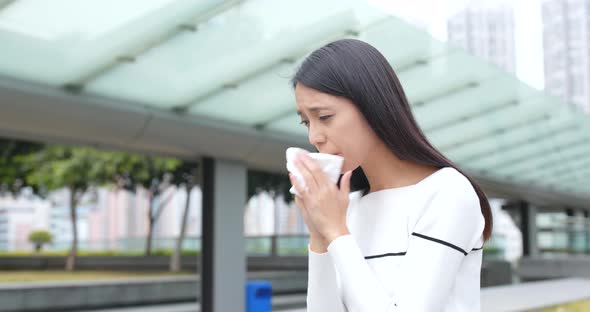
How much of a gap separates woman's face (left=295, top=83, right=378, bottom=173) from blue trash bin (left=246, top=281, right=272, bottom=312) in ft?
24.1

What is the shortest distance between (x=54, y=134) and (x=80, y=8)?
7.10 feet

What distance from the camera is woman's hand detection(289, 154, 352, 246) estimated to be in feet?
4.14

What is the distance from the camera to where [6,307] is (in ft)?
46.2

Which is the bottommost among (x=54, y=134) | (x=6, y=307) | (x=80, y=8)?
(x=6, y=307)

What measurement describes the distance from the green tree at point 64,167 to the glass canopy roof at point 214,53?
46.8 ft

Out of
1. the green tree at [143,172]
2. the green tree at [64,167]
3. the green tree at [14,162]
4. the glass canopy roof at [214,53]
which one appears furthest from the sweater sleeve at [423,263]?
the green tree at [14,162]

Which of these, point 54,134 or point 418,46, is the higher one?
point 418,46

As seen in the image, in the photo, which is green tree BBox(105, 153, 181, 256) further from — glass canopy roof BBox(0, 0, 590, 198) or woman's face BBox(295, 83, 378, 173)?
woman's face BBox(295, 83, 378, 173)

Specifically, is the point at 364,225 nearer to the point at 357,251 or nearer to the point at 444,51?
the point at 357,251

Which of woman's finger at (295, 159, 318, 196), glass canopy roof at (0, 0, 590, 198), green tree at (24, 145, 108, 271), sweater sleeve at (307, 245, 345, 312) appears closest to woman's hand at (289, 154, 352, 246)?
woman's finger at (295, 159, 318, 196)

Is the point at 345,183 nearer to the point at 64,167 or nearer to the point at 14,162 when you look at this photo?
the point at 64,167

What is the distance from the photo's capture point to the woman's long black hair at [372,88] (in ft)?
4.36

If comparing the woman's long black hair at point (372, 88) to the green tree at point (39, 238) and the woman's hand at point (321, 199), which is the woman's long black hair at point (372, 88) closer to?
the woman's hand at point (321, 199)

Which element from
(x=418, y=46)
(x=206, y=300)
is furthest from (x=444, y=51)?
(x=206, y=300)
